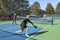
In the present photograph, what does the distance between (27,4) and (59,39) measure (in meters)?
60.7

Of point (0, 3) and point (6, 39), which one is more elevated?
point (0, 3)

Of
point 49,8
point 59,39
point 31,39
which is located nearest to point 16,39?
point 31,39

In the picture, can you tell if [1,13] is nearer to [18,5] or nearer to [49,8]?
[18,5]

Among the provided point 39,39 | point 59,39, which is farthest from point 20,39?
point 59,39

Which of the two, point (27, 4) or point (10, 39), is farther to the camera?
point (27, 4)

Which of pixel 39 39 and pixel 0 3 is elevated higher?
pixel 0 3

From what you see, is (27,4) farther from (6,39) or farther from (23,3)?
(6,39)

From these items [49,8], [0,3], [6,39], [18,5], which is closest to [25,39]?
[6,39]

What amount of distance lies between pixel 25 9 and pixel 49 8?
2796cm

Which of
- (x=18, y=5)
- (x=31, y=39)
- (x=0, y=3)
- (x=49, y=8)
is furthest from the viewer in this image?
(x=49, y=8)

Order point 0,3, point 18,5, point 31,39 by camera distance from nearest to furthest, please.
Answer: point 31,39
point 0,3
point 18,5

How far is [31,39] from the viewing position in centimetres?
1118

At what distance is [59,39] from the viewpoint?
11422 mm

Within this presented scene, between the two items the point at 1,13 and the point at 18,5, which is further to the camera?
the point at 18,5
